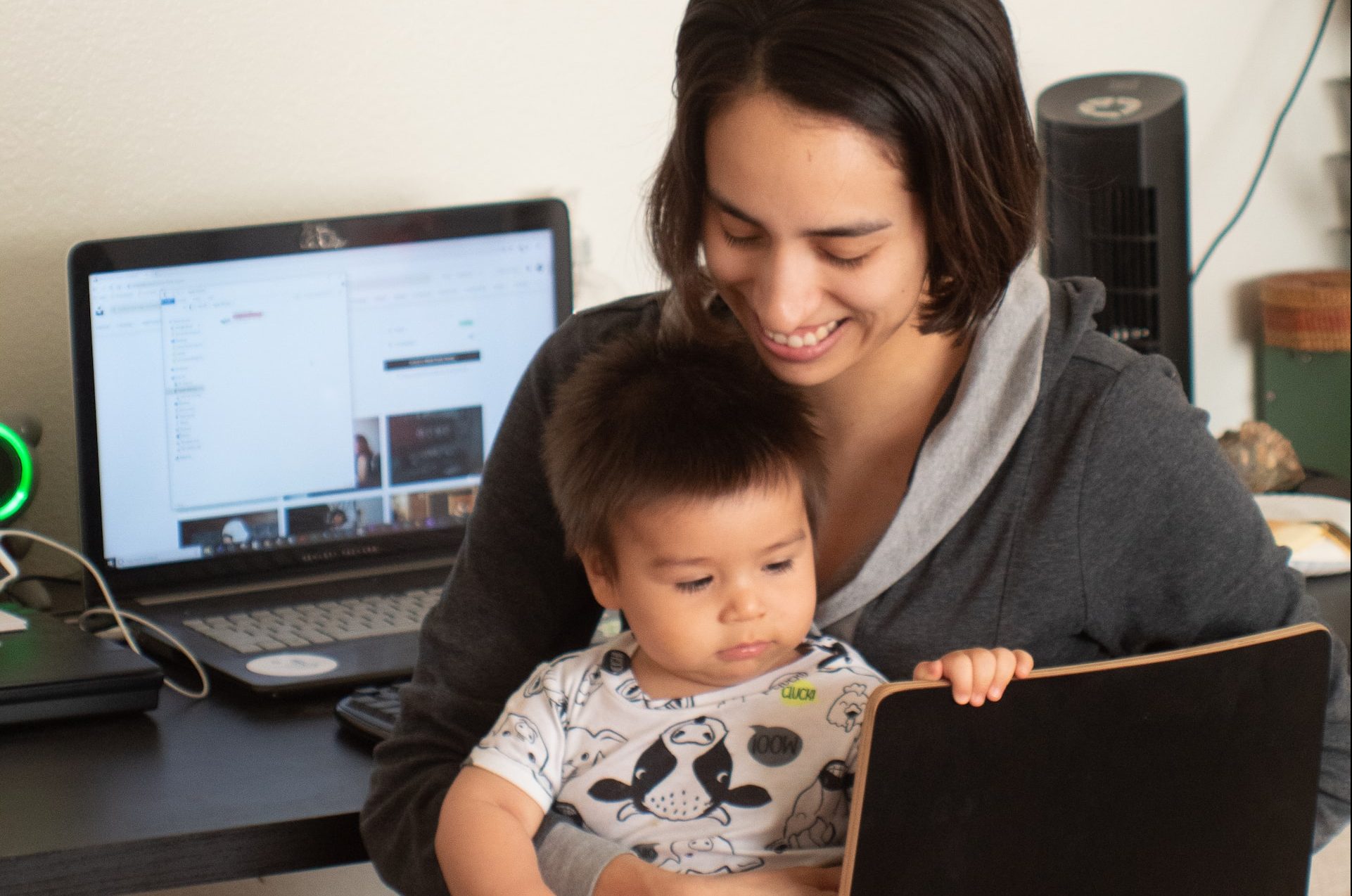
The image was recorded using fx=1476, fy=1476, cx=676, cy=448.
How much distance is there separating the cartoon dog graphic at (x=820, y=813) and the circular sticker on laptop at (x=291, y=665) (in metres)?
0.51

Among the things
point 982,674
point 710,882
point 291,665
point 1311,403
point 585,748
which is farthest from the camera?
point 1311,403

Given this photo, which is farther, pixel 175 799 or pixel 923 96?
pixel 175 799

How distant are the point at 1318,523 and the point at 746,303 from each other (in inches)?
37.7

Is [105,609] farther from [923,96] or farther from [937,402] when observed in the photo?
[923,96]

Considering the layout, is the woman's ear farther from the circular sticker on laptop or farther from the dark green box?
the dark green box

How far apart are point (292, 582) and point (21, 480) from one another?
11.4 inches

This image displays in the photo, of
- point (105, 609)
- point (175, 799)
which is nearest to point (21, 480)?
point (105, 609)

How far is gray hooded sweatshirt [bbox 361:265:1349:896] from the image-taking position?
0.99 m

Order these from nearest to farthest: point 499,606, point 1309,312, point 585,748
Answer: point 585,748 → point 499,606 → point 1309,312

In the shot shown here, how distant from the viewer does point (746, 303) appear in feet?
3.51

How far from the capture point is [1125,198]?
1.96 metres

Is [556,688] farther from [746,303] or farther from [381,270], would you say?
[381,270]

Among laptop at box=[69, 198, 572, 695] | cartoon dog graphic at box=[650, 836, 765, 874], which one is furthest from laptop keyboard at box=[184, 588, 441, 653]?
cartoon dog graphic at box=[650, 836, 765, 874]

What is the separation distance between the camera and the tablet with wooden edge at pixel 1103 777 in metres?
0.74
